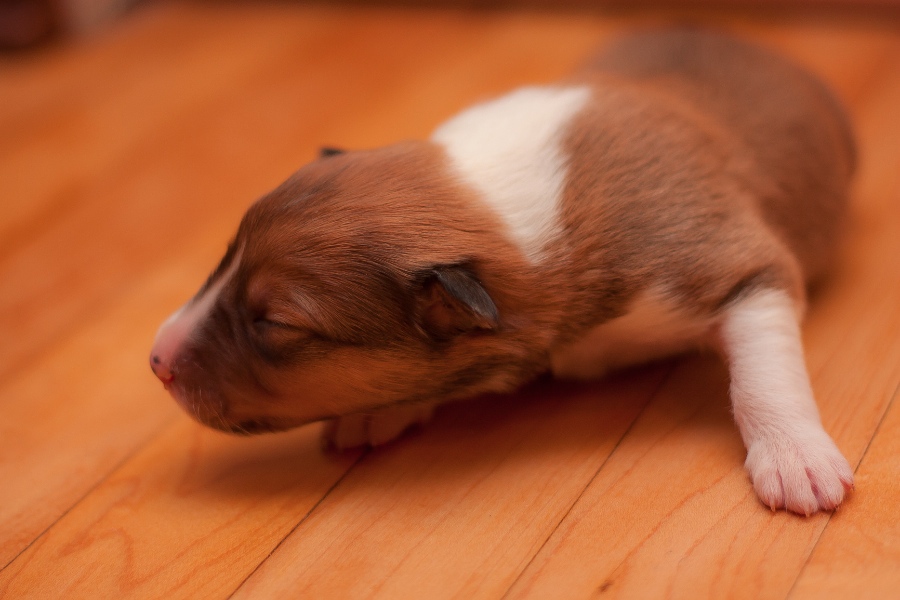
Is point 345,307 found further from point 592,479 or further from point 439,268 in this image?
point 592,479

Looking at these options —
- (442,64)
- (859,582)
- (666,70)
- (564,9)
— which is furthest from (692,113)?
(564,9)

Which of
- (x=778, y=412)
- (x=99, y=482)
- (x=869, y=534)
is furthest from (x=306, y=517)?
(x=869, y=534)

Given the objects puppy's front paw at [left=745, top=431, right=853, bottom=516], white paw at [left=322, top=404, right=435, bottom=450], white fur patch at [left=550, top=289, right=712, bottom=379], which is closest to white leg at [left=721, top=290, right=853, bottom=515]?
puppy's front paw at [left=745, top=431, right=853, bottom=516]

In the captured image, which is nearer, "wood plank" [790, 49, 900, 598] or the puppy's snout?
"wood plank" [790, 49, 900, 598]

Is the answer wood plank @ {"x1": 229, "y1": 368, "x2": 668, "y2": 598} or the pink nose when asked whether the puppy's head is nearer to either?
the pink nose

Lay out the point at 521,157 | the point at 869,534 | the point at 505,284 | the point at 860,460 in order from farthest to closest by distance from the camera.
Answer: the point at 521,157, the point at 860,460, the point at 505,284, the point at 869,534

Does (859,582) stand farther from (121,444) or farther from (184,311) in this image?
(121,444)

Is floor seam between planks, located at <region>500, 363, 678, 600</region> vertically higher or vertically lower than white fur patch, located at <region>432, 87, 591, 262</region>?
lower

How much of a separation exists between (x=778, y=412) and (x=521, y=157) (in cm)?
91

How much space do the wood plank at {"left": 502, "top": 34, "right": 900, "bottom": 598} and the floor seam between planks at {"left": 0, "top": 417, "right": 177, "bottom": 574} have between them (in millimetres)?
1232

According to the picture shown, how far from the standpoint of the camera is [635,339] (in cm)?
267

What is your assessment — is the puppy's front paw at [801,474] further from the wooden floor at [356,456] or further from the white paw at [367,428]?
the white paw at [367,428]

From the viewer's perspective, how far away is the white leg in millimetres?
2330

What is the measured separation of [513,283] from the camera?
2391mm
